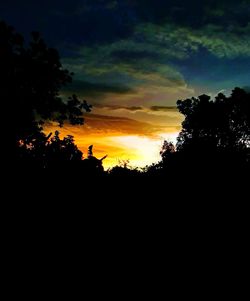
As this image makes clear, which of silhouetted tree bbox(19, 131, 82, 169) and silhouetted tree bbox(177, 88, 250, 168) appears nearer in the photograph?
silhouetted tree bbox(19, 131, 82, 169)

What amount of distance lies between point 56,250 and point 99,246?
1.96 m

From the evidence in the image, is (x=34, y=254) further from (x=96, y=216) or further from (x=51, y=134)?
(x=51, y=134)

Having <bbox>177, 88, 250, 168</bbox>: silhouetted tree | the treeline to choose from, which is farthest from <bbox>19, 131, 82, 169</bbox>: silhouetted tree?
<bbox>177, 88, 250, 168</bbox>: silhouetted tree

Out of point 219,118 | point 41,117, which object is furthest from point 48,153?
point 219,118

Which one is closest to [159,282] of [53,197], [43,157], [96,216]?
[96,216]

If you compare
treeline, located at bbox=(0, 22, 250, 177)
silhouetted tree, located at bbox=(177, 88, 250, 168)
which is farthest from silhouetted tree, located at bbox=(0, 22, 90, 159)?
silhouetted tree, located at bbox=(177, 88, 250, 168)

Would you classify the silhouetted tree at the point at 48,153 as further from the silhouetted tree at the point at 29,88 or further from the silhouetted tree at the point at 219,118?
the silhouetted tree at the point at 219,118

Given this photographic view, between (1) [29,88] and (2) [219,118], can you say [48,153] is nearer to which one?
(1) [29,88]

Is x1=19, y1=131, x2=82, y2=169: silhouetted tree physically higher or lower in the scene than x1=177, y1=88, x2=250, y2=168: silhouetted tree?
lower

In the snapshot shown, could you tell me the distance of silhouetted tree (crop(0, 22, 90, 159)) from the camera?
21.4 meters

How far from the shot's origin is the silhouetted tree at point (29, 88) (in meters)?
21.4

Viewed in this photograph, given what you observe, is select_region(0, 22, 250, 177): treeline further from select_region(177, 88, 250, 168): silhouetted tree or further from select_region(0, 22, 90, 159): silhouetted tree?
select_region(177, 88, 250, 168): silhouetted tree

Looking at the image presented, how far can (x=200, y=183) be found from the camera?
74.5 feet

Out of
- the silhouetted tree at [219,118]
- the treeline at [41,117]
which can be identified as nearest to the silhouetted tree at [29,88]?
the treeline at [41,117]
